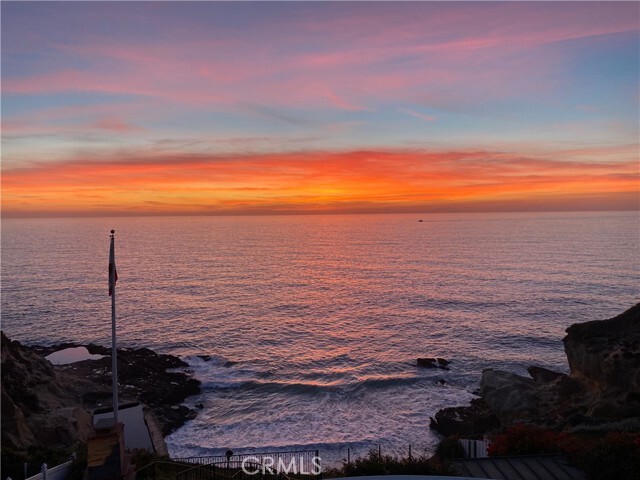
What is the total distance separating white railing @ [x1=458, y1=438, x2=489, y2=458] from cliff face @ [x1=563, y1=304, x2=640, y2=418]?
11088 mm

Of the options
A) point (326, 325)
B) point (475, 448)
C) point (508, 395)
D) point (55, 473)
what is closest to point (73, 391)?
point (55, 473)

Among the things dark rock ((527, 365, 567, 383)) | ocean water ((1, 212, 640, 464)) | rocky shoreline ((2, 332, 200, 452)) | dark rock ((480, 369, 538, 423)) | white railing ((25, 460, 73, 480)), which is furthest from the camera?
dark rock ((527, 365, 567, 383))

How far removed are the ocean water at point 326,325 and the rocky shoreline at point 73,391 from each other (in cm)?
221

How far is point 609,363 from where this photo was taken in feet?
102

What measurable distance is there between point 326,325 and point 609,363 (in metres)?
34.7

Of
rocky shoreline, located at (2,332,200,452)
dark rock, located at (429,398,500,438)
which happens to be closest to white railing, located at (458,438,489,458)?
dark rock, located at (429,398,500,438)

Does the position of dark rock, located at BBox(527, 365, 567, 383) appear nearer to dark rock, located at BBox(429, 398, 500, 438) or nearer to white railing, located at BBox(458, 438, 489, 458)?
dark rock, located at BBox(429, 398, 500, 438)

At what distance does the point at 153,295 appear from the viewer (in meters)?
76.8

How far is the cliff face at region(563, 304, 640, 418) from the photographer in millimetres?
27703

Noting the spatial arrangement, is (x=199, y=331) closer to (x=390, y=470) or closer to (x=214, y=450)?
(x=214, y=450)

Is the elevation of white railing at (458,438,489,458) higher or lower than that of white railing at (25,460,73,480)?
lower

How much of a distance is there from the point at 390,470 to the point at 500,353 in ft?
120

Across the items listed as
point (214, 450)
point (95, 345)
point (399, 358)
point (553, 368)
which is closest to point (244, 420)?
point (214, 450)

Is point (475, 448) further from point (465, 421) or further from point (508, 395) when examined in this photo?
point (508, 395)
